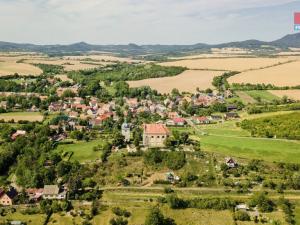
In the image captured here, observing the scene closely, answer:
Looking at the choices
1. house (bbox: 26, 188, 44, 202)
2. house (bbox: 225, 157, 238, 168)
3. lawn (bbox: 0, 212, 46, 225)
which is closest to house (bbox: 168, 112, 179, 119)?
house (bbox: 225, 157, 238, 168)

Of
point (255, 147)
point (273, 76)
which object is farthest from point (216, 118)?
point (273, 76)

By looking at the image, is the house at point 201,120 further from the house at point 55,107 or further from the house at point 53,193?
the house at point 53,193

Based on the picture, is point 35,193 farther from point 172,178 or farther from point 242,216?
point 242,216

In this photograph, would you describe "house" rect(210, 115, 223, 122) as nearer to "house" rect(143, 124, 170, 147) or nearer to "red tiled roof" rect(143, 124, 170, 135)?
"red tiled roof" rect(143, 124, 170, 135)

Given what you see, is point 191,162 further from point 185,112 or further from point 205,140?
point 185,112

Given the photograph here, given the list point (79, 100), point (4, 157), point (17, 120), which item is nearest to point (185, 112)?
point (79, 100)
